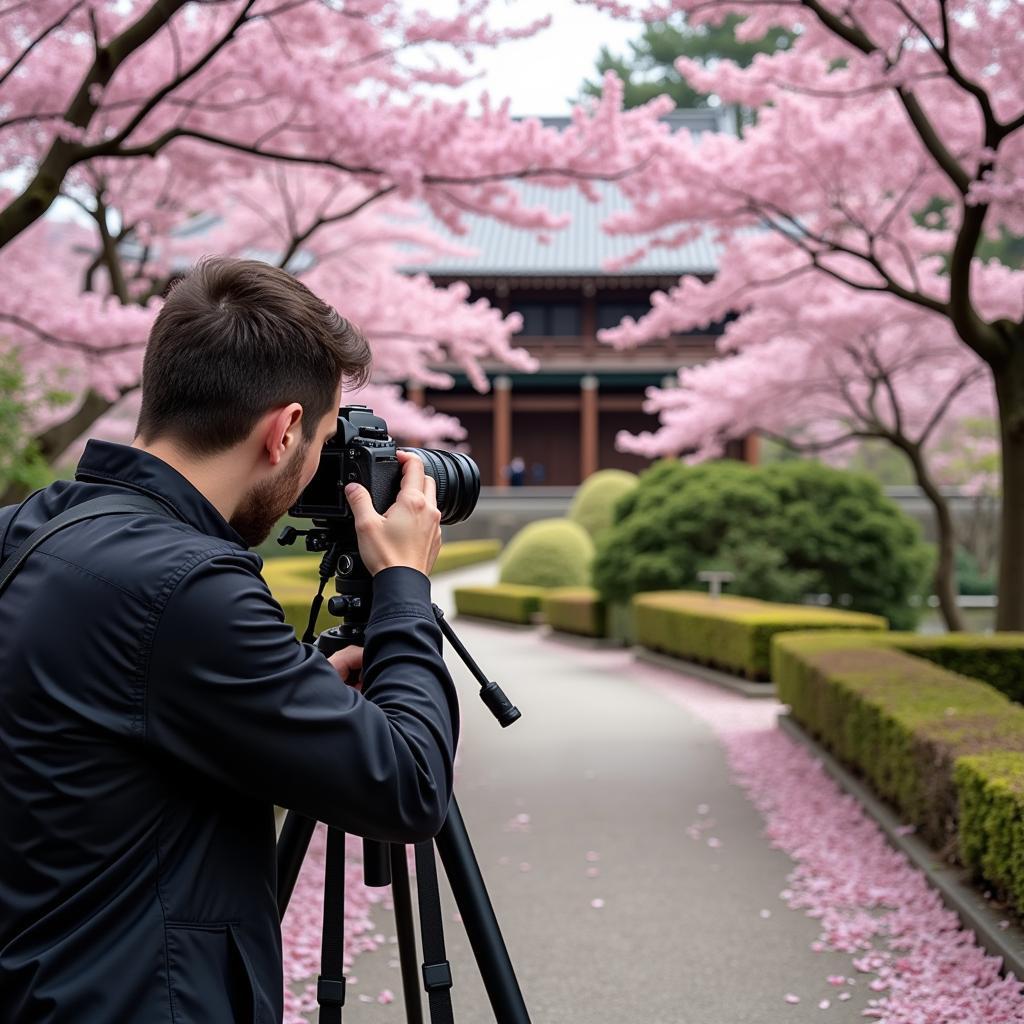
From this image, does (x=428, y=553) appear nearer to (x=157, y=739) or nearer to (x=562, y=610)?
(x=157, y=739)

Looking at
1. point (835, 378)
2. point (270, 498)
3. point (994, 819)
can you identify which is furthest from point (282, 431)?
point (835, 378)

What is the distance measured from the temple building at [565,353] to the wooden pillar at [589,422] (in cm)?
3

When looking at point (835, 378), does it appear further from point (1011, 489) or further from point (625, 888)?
point (625, 888)

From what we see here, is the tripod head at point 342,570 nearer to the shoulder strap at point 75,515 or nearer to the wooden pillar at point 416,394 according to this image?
the shoulder strap at point 75,515

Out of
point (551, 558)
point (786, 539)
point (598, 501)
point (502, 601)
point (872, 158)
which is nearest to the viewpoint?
point (872, 158)

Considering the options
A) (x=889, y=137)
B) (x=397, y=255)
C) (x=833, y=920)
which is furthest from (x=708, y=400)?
(x=833, y=920)

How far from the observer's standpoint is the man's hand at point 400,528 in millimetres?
1454

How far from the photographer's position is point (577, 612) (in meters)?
15.1

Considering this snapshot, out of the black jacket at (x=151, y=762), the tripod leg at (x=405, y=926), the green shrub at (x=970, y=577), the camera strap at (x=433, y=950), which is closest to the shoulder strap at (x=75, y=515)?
the black jacket at (x=151, y=762)

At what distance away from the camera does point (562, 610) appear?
15.6 m

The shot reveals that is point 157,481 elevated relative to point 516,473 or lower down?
lower down

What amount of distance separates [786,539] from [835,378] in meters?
2.17

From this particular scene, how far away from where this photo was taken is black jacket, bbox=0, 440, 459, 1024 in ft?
3.88

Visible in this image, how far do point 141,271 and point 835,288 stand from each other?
803cm
